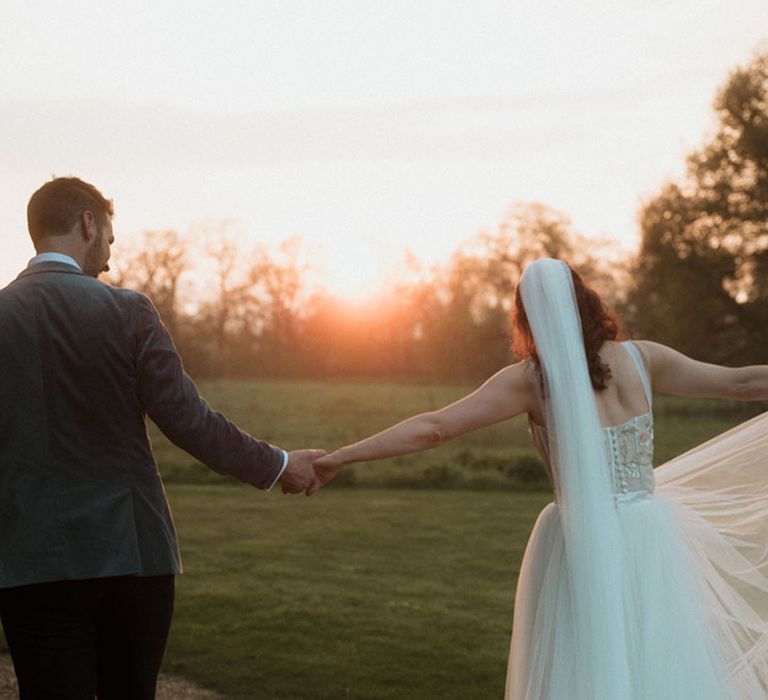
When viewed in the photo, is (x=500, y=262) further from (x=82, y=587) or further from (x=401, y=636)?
(x=82, y=587)

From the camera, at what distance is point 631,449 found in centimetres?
433

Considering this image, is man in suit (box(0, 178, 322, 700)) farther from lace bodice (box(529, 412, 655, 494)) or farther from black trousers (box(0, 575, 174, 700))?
lace bodice (box(529, 412, 655, 494))

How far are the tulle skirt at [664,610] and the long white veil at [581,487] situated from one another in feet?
0.17

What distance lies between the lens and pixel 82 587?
369 centimetres

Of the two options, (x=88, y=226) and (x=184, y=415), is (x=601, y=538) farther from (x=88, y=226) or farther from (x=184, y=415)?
(x=88, y=226)

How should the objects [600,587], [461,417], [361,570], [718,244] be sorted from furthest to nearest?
[718,244], [361,570], [461,417], [600,587]

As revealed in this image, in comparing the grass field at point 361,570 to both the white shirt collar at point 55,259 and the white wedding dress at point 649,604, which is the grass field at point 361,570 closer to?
the white wedding dress at point 649,604

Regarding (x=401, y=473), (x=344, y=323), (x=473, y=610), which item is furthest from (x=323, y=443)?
(x=473, y=610)

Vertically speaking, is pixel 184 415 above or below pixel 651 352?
below

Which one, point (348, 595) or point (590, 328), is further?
point (348, 595)

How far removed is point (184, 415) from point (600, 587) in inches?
65.5

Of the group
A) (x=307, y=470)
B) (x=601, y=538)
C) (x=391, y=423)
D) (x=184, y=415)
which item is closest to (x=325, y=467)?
(x=307, y=470)

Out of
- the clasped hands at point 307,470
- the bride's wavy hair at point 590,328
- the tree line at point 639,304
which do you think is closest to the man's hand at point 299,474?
the clasped hands at point 307,470

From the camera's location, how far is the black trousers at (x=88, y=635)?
3.59 meters
